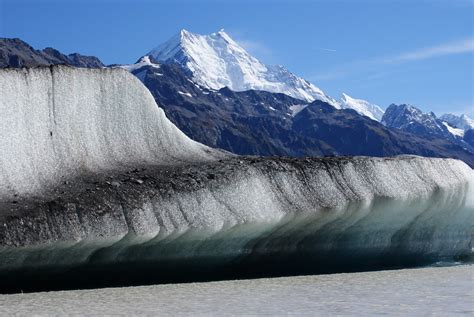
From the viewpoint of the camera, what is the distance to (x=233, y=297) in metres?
16.8

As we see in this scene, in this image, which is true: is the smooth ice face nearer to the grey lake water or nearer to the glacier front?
the glacier front

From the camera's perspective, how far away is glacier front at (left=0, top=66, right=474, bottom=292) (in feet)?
61.7

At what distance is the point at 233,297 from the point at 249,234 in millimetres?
4573

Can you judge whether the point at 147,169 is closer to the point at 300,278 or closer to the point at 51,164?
the point at 51,164

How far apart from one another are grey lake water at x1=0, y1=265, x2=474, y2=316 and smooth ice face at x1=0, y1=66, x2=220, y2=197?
3.43m

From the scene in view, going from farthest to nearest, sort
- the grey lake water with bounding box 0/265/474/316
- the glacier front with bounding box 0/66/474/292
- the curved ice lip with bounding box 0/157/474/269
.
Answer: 1. the glacier front with bounding box 0/66/474/292
2. the curved ice lip with bounding box 0/157/474/269
3. the grey lake water with bounding box 0/265/474/316

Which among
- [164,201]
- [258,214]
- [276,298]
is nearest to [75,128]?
[164,201]

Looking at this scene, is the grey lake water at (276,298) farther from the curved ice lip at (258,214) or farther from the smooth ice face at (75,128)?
the smooth ice face at (75,128)

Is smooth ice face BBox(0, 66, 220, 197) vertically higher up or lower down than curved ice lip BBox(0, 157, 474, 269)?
higher up

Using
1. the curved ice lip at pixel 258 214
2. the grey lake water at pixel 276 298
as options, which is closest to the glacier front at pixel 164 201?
the curved ice lip at pixel 258 214

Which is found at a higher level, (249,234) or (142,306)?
(249,234)

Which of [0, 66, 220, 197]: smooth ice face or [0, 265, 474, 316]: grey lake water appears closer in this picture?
[0, 265, 474, 316]: grey lake water

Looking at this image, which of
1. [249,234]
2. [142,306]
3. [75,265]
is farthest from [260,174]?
[142,306]

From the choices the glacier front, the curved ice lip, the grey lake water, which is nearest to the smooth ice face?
the glacier front
